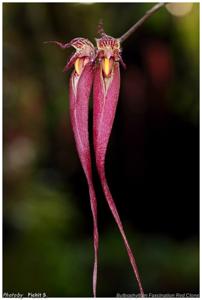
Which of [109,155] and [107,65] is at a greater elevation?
[109,155]

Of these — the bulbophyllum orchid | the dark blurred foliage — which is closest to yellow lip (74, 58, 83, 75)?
the bulbophyllum orchid

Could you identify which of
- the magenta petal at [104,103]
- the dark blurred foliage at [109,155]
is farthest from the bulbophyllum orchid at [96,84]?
the dark blurred foliage at [109,155]

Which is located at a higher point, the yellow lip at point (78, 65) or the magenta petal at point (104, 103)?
the yellow lip at point (78, 65)

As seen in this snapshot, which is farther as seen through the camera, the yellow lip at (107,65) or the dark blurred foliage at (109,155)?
the dark blurred foliage at (109,155)

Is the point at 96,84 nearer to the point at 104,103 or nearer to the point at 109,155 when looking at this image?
the point at 104,103

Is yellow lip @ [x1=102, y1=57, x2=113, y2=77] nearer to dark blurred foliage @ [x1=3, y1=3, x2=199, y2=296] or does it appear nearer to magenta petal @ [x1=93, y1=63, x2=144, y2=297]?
magenta petal @ [x1=93, y1=63, x2=144, y2=297]

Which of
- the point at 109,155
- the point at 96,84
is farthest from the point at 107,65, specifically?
the point at 109,155

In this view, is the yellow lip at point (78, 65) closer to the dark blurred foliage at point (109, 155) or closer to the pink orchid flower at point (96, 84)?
the pink orchid flower at point (96, 84)

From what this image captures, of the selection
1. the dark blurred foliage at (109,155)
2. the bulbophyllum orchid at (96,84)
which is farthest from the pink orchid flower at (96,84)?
the dark blurred foliage at (109,155)
